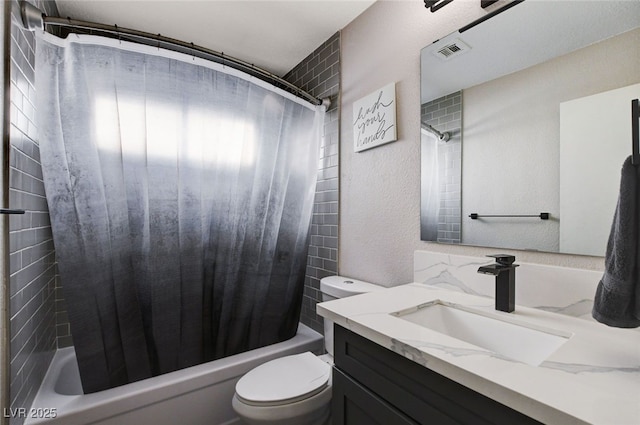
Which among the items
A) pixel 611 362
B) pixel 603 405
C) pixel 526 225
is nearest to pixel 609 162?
pixel 526 225

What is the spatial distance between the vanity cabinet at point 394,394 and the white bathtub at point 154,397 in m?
0.90

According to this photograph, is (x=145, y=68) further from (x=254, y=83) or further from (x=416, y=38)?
(x=416, y=38)

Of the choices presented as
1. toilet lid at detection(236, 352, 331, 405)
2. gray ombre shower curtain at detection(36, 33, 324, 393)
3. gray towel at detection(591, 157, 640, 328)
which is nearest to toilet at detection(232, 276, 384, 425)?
toilet lid at detection(236, 352, 331, 405)

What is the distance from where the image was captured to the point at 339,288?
5.35 feet

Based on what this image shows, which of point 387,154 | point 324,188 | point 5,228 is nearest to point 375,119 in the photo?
point 387,154

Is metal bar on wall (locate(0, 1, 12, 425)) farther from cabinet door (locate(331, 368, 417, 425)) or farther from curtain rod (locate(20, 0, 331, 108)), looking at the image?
cabinet door (locate(331, 368, 417, 425))

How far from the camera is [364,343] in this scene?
34.5 inches

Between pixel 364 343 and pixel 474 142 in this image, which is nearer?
pixel 364 343

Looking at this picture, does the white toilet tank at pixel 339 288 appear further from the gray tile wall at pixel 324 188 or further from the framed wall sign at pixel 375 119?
the framed wall sign at pixel 375 119

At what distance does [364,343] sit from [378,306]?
0.18 meters

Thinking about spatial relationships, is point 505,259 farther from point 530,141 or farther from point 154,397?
point 154,397

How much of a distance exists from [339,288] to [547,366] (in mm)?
1086

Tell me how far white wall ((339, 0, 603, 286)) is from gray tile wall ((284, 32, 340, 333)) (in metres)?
0.07

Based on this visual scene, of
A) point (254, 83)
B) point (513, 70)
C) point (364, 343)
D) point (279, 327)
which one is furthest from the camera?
point (279, 327)
